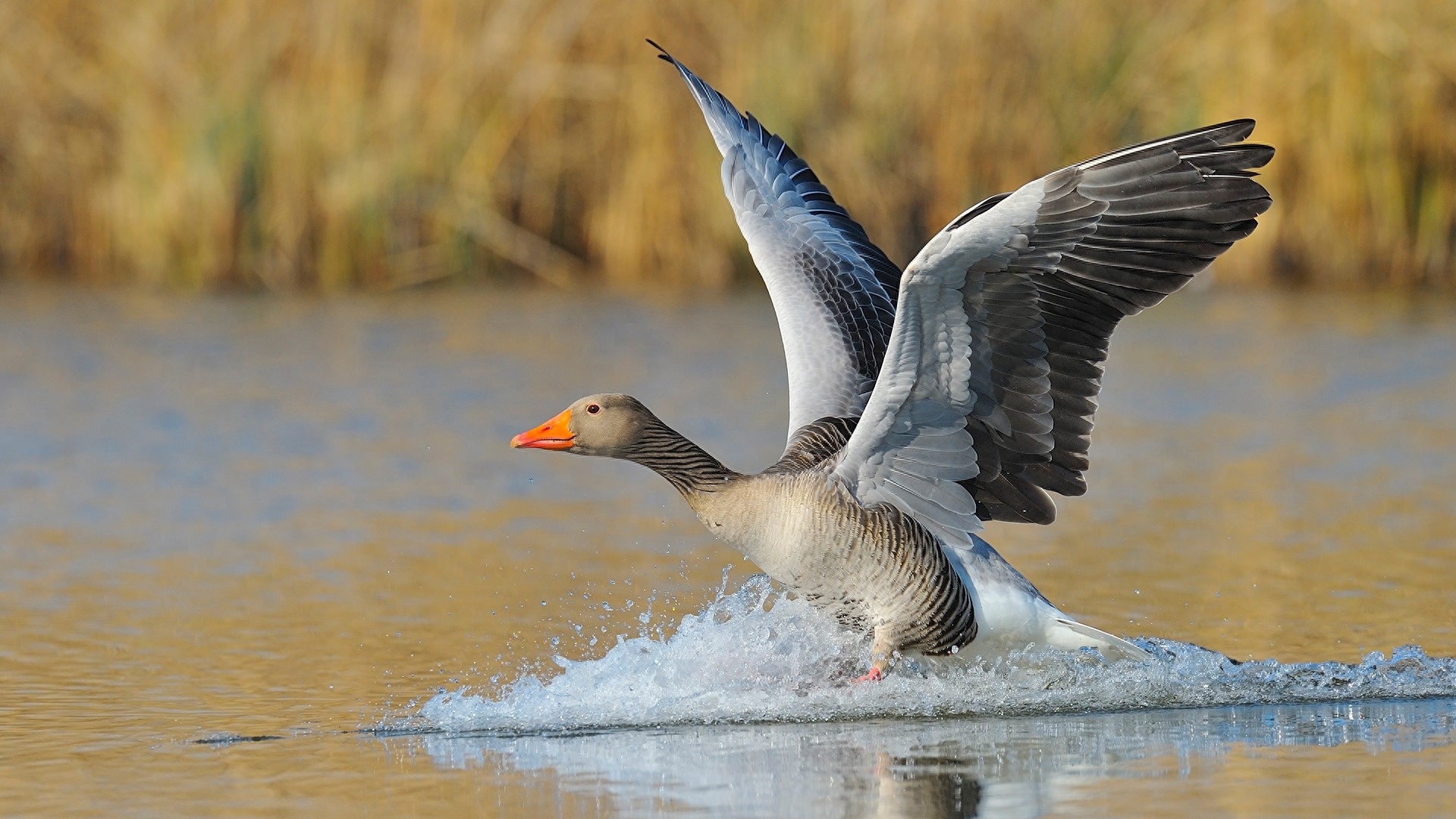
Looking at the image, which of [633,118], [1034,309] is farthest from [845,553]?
[633,118]

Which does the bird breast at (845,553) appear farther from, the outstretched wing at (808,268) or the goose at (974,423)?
the outstretched wing at (808,268)

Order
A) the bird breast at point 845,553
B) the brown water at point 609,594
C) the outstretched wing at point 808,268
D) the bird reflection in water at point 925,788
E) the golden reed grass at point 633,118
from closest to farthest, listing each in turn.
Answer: the bird reflection in water at point 925,788 → the brown water at point 609,594 → the bird breast at point 845,553 → the outstretched wing at point 808,268 → the golden reed grass at point 633,118

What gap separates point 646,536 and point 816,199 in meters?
2.05

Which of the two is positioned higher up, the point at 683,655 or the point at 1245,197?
the point at 1245,197

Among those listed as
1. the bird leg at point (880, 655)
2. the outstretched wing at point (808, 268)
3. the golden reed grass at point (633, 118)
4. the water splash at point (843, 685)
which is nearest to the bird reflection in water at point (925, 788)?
the water splash at point (843, 685)

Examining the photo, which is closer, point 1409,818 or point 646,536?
point 1409,818

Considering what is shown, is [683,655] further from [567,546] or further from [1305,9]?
[1305,9]

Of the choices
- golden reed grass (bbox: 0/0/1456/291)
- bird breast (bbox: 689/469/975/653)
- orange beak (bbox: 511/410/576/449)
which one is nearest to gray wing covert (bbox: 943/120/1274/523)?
bird breast (bbox: 689/469/975/653)

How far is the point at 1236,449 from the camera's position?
12164mm

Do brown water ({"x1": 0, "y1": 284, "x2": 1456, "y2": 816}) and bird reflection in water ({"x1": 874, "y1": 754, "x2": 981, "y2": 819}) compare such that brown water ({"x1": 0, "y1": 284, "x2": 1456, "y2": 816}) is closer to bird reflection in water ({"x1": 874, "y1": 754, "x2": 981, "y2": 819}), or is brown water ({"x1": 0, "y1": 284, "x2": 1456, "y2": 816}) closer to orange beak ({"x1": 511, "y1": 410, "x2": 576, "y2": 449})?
bird reflection in water ({"x1": 874, "y1": 754, "x2": 981, "y2": 819})

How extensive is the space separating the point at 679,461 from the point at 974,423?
3.53ft

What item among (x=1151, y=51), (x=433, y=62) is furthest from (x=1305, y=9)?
(x=433, y=62)

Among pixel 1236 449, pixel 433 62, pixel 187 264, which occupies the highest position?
pixel 433 62

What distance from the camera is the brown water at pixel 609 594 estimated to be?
5.72 meters
